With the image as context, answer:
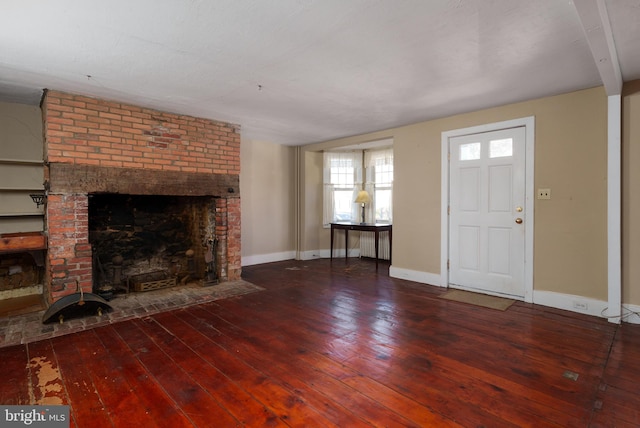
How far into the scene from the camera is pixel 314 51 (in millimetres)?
2504

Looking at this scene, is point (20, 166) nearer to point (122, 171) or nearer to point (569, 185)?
point (122, 171)

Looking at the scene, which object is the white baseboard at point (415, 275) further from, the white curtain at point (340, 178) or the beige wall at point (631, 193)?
the beige wall at point (631, 193)

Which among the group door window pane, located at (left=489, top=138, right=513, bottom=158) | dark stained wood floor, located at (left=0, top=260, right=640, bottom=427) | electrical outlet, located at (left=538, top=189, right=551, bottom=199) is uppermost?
door window pane, located at (left=489, top=138, right=513, bottom=158)

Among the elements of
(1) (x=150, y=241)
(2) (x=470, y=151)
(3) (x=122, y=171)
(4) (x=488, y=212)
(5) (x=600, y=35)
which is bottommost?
(1) (x=150, y=241)

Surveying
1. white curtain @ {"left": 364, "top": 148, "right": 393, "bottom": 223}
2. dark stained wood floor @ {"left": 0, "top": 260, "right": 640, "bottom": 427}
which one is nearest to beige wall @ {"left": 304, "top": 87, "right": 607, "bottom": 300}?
dark stained wood floor @ {"left": 0, "top": 260, "right": 640, "bottom": 427}

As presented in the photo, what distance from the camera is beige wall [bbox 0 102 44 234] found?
3.66 metres

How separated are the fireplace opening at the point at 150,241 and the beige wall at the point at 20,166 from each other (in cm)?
64

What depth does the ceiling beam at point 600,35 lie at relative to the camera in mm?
1691

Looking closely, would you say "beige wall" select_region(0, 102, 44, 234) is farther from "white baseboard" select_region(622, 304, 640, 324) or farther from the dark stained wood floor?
"white baseboard" select_region(622, 304, 640, 324)

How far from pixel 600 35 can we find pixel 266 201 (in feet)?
16.9

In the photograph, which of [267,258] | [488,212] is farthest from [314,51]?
[267,258]

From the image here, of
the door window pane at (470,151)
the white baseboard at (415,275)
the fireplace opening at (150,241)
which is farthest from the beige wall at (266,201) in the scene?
the door window pane at (470,151)

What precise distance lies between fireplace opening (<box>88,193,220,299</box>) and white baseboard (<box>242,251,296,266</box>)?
1.08 metres

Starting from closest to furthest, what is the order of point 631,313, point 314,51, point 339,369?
point 339,369, point 314,51, point 631,313
